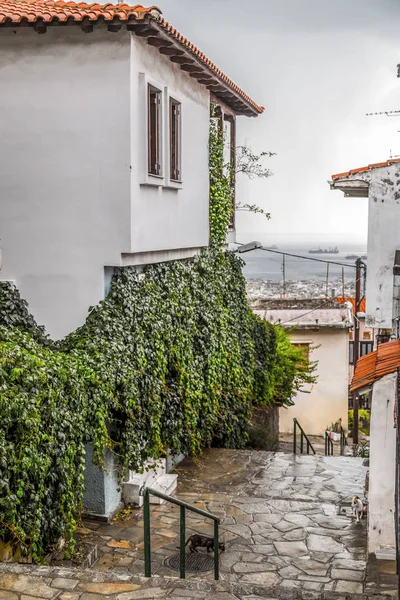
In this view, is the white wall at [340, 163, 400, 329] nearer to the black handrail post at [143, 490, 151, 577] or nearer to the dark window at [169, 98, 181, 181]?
the dark window at [169, 98, 181, 181]

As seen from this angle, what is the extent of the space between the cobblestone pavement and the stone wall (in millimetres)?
2616

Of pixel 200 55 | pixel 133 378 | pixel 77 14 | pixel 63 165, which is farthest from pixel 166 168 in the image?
pixel 133 378

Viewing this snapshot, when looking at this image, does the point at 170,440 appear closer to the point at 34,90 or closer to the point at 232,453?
the point at 232,453

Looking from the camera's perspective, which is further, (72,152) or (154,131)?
(154,131)

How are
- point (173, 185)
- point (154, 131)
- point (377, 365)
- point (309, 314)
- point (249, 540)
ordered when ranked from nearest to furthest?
point (377, 365) → point (249, 540) → point (154, 131) → point (173, 185) → point (309, 314)

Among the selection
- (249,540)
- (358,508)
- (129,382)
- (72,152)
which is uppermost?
(72,152)

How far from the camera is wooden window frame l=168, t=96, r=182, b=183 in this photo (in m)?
13.9

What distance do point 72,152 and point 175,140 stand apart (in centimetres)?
285

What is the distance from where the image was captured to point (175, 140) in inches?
554

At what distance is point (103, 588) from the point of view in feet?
20.8

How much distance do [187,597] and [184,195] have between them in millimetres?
9825

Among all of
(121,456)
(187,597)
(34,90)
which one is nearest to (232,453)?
(121,456)

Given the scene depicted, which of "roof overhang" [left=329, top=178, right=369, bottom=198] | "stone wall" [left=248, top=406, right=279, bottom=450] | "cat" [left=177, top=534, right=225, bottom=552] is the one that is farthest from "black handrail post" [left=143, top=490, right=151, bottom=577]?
"stone wall" [left=248, top=406, right=279, bottom=450]

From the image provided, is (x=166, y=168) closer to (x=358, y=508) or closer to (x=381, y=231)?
(x=381, y=231)
